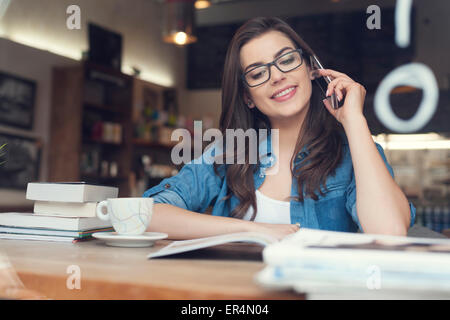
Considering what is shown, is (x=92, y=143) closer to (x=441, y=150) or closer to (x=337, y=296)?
(x=441, y=150)

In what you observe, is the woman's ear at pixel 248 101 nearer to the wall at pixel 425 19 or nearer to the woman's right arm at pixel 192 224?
the woman's right arm at pixel 192 224

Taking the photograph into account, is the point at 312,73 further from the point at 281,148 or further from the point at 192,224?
the point at 192,224

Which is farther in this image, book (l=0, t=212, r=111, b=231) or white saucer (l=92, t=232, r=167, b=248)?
book (l=0, t=212, r=111, b=231)

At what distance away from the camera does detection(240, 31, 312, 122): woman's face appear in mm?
1405

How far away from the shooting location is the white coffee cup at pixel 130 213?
91 cm

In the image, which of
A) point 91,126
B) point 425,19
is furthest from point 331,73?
point 425,19

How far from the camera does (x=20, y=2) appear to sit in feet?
14.6

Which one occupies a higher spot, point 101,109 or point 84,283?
point 101,109

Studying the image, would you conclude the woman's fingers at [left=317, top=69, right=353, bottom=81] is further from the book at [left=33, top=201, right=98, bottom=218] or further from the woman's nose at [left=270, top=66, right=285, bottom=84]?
the book at [left=33, top=201, right=98, bottom=218]

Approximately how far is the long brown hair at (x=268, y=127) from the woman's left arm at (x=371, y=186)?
21 cm

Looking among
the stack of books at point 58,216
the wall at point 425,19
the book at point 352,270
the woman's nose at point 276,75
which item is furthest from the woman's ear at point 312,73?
the wall at point 425,19

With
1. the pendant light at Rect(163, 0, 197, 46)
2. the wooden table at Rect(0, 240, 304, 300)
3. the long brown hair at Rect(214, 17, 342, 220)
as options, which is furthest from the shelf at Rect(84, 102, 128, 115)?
the wooden table at Rect(0, 240, 304, 300)
